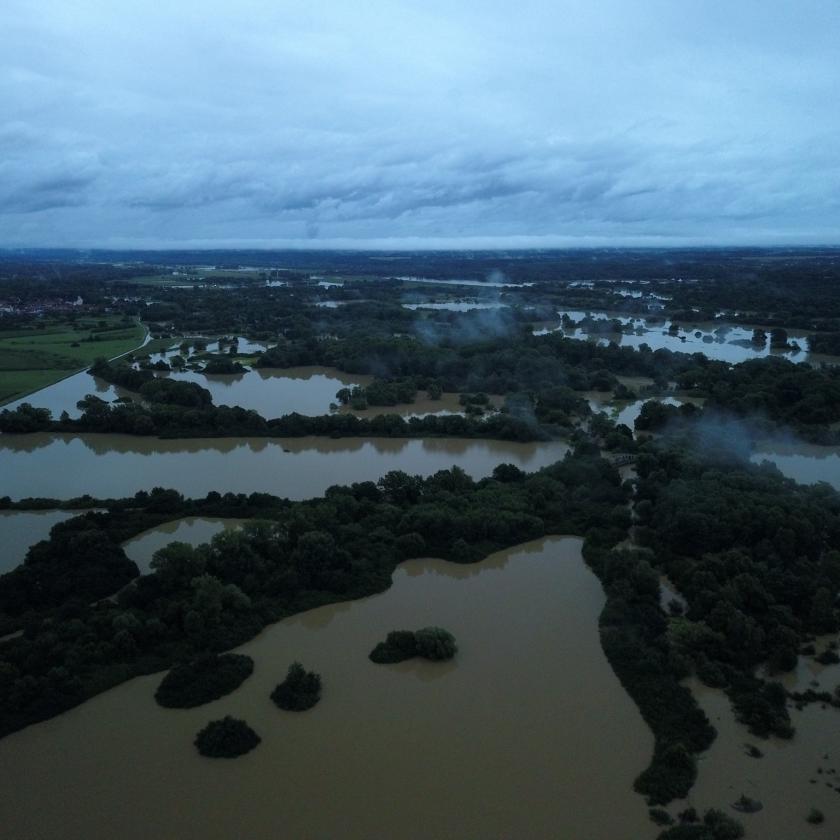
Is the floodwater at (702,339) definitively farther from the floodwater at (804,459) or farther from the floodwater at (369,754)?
the floodwater at (369,754)

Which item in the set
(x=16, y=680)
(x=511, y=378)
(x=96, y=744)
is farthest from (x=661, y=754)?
(x=511, y=378)

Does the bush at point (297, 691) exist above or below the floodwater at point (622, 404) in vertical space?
below

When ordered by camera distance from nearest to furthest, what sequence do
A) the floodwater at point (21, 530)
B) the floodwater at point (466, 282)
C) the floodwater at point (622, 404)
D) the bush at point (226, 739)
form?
the bush at point (226, 739) → the floodwater at point (21, 530) → the floodwater at point (622, 404) → the floodwater at point (466, 282)

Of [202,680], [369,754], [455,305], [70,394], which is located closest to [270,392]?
[70,394]

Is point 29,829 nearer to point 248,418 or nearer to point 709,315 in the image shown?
point 248,418

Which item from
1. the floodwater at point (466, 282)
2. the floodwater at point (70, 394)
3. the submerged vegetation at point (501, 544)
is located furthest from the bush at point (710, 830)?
the floodwater at point (466, 282)

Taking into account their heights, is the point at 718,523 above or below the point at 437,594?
above

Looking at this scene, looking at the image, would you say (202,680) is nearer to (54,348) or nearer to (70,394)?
(70,394)
